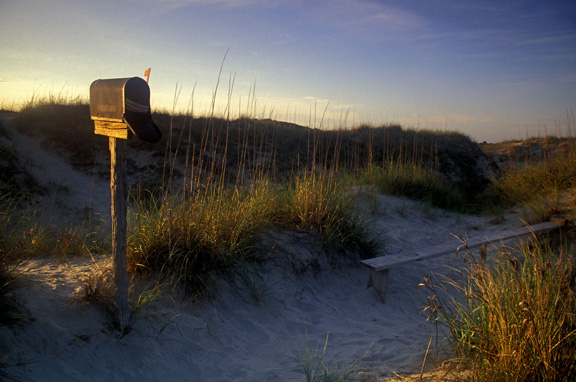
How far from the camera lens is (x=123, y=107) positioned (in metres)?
2.33

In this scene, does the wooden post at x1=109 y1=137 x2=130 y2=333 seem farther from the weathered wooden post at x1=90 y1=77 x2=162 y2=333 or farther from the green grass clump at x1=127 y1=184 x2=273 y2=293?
the green grass clump at x1=127 y1=184 x2=273 y2=293

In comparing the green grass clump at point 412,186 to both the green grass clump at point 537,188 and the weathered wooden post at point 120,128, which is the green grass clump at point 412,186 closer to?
the green grass clump at point 537,188

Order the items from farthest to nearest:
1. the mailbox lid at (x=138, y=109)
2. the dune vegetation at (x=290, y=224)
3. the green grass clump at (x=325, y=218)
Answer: the green grass clump at (x=325, y=218), the mailbox lid at (x=138, y=109), the dune vegetation at (x=290, y=224)

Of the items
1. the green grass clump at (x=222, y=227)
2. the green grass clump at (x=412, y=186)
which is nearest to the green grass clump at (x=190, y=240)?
the green grass clump at (x=222, y=227)

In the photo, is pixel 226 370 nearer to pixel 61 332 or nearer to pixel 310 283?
pixel 61 332

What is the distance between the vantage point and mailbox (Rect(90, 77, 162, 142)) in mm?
2338

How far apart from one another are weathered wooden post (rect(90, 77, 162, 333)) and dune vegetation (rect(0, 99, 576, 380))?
45cm

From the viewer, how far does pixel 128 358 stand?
2594 mm

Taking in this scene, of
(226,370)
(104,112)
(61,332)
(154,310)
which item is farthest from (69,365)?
(104,112)

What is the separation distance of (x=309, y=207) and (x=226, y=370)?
241 cm

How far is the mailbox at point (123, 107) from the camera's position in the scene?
7.67 feet

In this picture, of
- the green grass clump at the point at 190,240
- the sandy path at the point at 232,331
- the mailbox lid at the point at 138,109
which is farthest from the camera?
the green grass clump at the point at 190,240

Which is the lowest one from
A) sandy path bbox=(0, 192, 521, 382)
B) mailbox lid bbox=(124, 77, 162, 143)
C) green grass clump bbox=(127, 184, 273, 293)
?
sandy path bbox=(0, 192, 521, 382)

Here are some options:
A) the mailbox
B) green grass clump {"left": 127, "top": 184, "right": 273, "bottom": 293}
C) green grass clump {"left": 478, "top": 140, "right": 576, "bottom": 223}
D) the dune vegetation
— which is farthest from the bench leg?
green grass clump {"left": 478, "top": 140, "right": 576, "bottom": 223}
